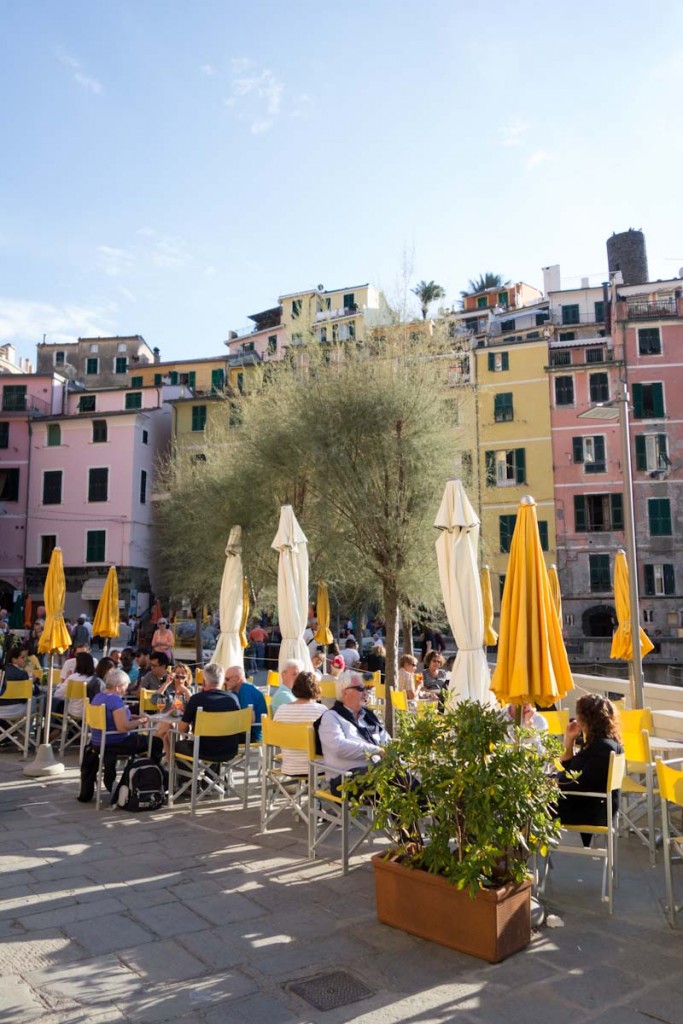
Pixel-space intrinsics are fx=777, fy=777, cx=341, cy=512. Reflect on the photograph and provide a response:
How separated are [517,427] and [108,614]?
84.9 ft

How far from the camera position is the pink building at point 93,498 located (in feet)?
128

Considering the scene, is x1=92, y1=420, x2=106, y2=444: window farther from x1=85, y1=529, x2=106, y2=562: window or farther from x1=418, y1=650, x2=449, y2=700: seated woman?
x1=418, y1=650, x2=449, y2=700: seated woman

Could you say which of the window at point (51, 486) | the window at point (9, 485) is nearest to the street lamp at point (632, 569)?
the window at point (51, 486)

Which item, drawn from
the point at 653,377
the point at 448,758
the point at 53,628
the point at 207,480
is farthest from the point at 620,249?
the point at 448,758

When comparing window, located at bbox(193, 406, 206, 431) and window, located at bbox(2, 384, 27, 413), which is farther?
window, located at bbox(2, 384, 27, 413)

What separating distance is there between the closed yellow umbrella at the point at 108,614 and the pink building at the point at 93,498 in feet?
79.9

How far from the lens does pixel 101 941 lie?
4.28 m

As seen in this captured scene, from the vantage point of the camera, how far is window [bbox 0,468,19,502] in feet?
133

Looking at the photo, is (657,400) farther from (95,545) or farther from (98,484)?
(95,545)

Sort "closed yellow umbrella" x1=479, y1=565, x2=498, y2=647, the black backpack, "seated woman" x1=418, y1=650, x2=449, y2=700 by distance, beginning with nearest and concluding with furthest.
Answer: the black backpack
"closed yellow umbrella" x1=479, y1=565, x2=498, y2=647
"seated woman" x1=418, y1=650, x2=449, y2=700

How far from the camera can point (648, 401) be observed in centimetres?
3462

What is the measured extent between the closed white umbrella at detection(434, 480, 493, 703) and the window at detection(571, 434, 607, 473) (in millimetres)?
28423

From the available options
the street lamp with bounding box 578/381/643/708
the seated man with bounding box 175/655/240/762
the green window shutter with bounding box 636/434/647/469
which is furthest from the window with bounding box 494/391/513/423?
the seated man with bounding box 175/655/240/762

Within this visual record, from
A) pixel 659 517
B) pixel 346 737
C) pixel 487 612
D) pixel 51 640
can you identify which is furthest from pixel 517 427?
pixel 346 737
